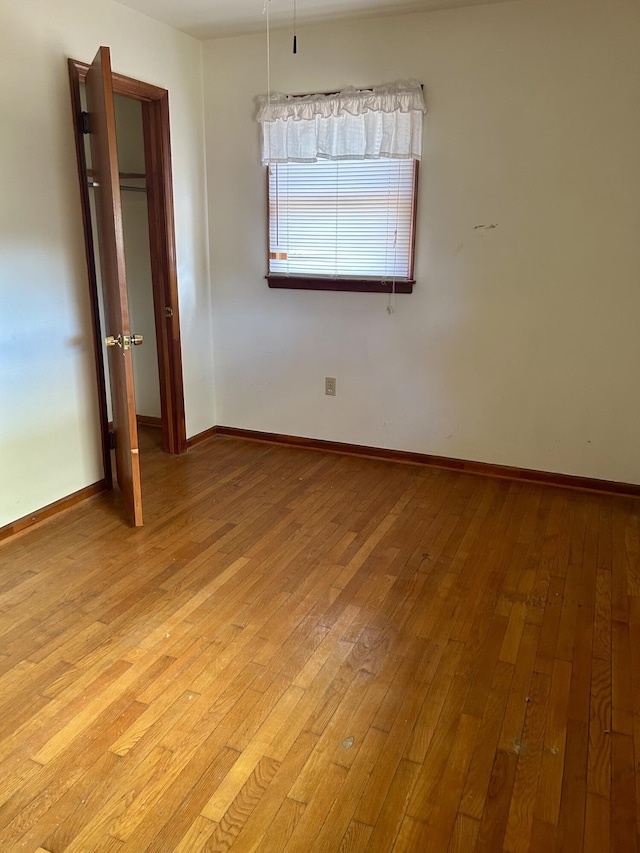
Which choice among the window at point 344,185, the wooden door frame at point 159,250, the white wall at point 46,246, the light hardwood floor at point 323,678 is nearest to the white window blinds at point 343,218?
the window at point 344,185

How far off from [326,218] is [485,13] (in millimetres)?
1309

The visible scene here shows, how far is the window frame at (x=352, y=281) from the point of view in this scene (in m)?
3.56

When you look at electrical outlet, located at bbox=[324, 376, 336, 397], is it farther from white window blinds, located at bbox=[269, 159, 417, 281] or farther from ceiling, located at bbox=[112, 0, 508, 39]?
ceiling, located at bbox=[112, 0, 508, 39]

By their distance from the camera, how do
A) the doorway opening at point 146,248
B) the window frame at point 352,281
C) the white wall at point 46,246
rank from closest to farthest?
1. the white wall at point 46,246
2. the doorway opening at point 146,248
3. the window frame at point 352,281

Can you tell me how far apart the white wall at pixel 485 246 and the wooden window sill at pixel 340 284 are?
6 cm

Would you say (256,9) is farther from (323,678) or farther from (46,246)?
(323,678)

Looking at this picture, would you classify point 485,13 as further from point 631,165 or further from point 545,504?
point 545,504

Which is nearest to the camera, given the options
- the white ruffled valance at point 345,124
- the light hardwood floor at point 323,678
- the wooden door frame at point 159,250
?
the light hardwood floor at point 323,678

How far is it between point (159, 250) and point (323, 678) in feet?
9.10

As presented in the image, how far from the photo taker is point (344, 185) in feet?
12.0

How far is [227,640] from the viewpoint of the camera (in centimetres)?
222

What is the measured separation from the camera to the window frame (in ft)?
11.7

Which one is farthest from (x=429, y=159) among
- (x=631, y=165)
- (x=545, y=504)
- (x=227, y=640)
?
(x=227, y=640)

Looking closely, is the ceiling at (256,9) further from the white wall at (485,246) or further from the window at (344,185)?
the window at (344,185)
